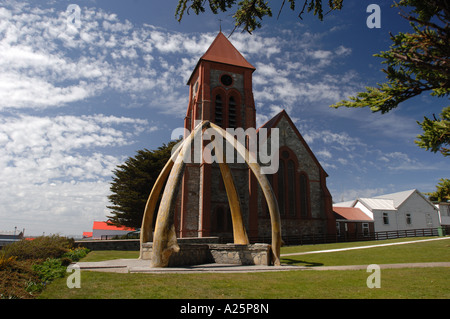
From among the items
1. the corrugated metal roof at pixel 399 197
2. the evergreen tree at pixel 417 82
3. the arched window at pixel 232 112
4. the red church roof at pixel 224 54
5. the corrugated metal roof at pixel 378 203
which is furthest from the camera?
the corrugated metal roof at pixel 399 197

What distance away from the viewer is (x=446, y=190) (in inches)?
321

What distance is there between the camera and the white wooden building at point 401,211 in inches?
1428

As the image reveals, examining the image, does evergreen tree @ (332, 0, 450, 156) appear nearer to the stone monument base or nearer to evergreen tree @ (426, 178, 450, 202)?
evergreen tree @ (426, 178, 450, 202)

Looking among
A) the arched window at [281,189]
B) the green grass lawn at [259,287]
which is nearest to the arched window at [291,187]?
the arched window at [281,189]

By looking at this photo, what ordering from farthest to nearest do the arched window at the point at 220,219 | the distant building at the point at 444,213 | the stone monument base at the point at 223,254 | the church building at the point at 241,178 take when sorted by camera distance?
the distant building at the point at 444,213, the arched window at the point at 220,219, the church building at the point at 241,178, the stone monument base at the point at 223,254

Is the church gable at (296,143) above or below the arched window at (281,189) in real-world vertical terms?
above

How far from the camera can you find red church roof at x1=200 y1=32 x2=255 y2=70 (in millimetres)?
30805

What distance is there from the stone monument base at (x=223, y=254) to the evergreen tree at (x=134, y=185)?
21093 mm

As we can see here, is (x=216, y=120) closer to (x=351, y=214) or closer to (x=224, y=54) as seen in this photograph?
(x=224, y=54)

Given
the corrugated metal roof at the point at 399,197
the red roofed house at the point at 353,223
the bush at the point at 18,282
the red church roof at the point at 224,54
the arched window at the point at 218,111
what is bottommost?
the bush at the point at 18,282

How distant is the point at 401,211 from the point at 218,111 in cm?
2740

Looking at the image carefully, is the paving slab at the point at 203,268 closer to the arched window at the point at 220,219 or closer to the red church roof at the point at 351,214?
the arched window at the point at 220,219

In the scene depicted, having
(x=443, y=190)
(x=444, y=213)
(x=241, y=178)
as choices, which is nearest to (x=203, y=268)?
(x=443, y=190)
